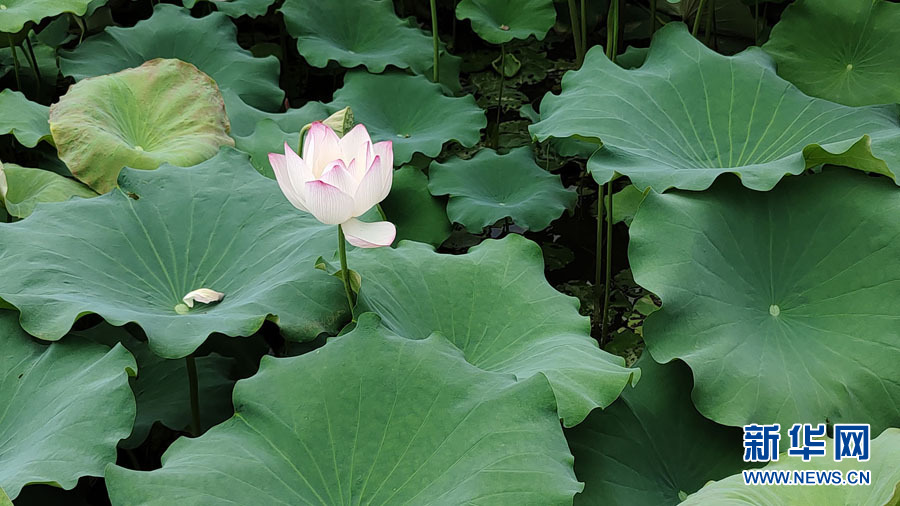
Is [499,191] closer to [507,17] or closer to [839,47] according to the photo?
[507,17]

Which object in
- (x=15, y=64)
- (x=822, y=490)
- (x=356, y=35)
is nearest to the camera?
(x=822, y=490)

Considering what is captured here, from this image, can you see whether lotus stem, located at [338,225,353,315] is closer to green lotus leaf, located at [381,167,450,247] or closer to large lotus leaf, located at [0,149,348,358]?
large lotus leaf, located at [0,149,348,358]

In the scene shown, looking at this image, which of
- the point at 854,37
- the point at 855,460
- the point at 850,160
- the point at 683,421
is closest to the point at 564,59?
the point at 854,37

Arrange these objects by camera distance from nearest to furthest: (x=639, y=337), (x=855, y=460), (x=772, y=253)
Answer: (x=855, y=460) → (x=772, y=253) → (x=639, y=337)

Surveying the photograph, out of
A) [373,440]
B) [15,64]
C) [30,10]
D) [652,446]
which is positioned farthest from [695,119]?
[15,64]

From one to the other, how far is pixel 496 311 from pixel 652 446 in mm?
406

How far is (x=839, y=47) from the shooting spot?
104 inches

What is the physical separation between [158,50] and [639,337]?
1.90 meters

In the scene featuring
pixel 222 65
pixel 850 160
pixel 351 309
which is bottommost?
pixel 351 309

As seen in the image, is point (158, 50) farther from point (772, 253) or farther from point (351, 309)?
point (772, 253)

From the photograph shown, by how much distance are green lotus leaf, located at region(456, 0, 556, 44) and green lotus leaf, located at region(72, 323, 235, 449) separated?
1.61m

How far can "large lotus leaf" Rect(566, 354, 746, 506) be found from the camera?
1580mm

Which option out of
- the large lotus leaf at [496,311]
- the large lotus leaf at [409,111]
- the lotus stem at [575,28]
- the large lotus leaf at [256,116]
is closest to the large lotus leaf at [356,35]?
the large lotus leaf at [409,111]

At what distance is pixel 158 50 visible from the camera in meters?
2.96
